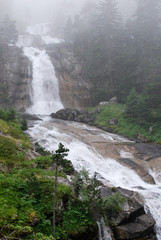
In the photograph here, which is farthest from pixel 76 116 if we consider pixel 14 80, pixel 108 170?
pixel 108 170

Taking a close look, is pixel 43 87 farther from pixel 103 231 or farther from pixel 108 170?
pixel 103 231

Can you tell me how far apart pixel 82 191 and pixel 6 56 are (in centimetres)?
4264

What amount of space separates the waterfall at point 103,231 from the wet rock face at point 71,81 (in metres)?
33.5

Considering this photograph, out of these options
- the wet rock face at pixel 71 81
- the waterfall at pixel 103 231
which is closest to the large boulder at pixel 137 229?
the waterfall at pixel 103 231

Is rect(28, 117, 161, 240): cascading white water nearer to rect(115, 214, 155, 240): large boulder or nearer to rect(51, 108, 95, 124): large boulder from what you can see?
rect(115, 214, 155, 240): large boulder

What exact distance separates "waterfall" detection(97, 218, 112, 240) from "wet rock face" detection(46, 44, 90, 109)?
110 ft

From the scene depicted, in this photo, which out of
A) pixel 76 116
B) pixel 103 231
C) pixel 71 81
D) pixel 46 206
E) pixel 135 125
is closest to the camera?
pixel 46 206

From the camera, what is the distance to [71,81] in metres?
42.8

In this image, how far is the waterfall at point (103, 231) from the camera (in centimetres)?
631

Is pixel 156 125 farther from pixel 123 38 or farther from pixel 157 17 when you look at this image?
pixel 157 17

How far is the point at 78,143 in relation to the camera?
17.0 metres

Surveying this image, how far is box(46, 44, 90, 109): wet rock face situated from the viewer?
4053 cm

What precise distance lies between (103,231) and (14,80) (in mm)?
37793

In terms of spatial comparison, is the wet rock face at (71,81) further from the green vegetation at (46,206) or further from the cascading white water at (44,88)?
the green vegetation at (46,206)
